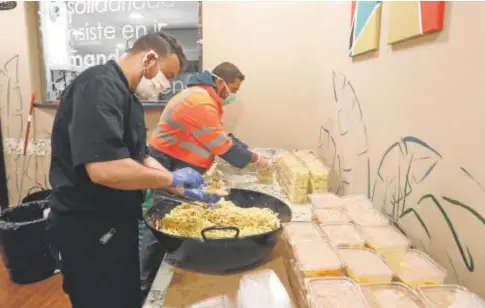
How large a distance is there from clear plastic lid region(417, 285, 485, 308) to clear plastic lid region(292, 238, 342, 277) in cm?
19

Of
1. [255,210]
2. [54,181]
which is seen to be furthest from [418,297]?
[54,181]

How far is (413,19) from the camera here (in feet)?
3.44

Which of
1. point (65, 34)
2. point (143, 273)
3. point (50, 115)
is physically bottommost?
point (143, 273)

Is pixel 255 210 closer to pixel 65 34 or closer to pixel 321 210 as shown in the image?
pixel 321 210

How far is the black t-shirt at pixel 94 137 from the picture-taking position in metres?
0.98

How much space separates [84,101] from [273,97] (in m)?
1.78

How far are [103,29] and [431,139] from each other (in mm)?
2590

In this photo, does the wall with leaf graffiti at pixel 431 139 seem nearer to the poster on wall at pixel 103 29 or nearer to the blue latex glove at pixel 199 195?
the blue latex glove at pixel 199 195

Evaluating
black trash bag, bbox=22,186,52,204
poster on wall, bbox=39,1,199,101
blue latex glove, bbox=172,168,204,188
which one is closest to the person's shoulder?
blue latex glove, bbox=172,168,204,188

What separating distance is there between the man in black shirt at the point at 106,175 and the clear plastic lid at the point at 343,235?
0.50 meters

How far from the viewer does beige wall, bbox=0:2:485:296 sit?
0.81 meters

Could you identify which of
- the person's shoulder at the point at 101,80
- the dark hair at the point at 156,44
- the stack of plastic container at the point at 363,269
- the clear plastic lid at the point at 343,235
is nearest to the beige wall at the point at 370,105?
the stack of plastic container at the point at 363,269

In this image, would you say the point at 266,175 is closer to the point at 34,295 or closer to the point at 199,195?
A: the point at 199,195

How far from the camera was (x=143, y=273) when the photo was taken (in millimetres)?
1375
